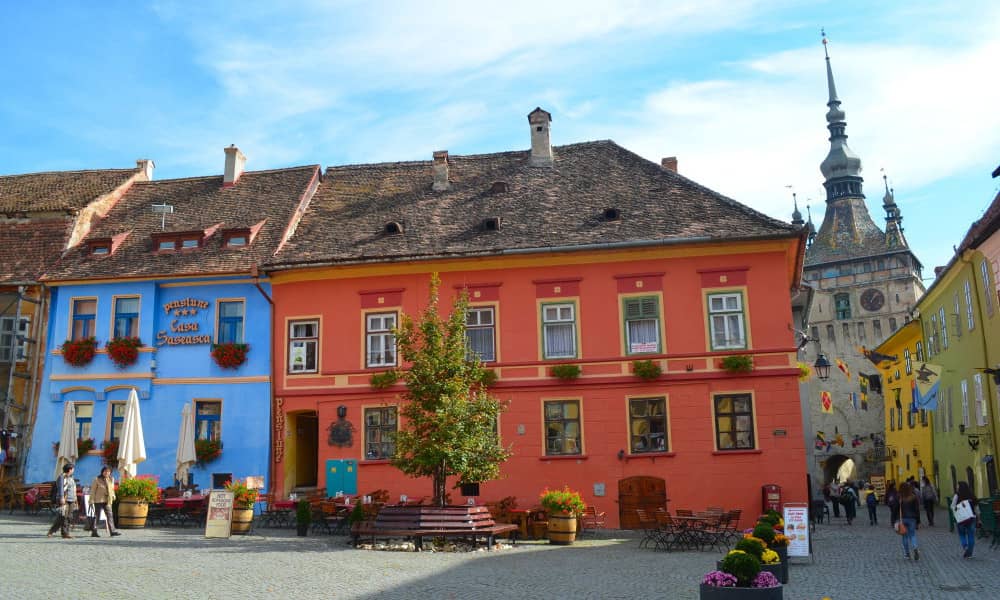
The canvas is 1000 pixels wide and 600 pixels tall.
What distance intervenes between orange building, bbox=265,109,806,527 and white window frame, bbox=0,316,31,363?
7.66 meters

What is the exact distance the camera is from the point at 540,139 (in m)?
28.1

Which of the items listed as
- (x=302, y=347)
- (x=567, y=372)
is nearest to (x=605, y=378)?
(x=567, y=372)

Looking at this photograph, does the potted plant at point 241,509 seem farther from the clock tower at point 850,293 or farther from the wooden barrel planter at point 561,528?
the clock tower at point 850,293

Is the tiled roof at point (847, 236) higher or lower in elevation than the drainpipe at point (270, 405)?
higher

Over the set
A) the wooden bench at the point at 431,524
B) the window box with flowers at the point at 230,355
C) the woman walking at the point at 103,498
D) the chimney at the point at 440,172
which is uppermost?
the chimney at the point at 440,172

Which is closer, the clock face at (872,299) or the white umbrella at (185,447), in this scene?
the white umbrella at (185,447)

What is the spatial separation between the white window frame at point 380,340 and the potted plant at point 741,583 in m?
16.1

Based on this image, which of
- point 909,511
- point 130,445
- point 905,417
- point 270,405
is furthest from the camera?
point 905,417

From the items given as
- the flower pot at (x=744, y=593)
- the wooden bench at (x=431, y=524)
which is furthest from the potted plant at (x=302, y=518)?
the flower pot at (x=744, y=593)

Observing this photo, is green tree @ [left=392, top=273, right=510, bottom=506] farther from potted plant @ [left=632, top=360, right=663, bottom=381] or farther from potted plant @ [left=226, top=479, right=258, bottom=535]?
potted plant @ [left=632, top=360, right=663, bottom=381]

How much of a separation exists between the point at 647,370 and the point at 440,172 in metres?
10.2

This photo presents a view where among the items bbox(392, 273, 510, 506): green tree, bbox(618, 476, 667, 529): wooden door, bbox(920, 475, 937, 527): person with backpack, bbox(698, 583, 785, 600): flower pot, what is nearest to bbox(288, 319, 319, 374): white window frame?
bbox(392, 273, 510, 506): green tree

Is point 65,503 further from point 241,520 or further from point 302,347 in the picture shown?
point 302,347

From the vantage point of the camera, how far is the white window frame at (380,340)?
2366 centimetres
